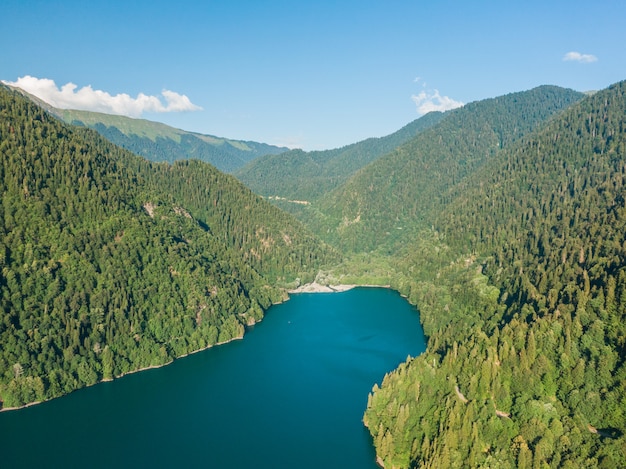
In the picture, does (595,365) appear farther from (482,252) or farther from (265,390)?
(482,252)

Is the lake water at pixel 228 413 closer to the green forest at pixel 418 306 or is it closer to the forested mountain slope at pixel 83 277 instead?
the green forest at pixel 418 306

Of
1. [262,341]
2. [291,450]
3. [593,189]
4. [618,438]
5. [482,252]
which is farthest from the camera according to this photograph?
[482,252]

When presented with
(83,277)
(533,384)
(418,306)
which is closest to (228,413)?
(83,277)

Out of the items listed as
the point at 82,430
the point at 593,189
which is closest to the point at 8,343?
the point at 82,430

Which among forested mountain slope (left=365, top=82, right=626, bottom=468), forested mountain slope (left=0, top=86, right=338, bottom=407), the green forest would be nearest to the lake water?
the green forest

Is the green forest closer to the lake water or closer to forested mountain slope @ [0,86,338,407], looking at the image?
forested mountain slope @ [0,86,338,407]

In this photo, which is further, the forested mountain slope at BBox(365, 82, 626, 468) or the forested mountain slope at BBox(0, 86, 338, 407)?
the forested mountain slope at BBox(0, 86, 338, 407)

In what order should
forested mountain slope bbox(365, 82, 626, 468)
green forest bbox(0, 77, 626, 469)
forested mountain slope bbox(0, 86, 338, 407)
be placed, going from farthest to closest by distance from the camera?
forested mountain slope bbox(0, 86, 338, 407) → green forest bbox(0, 77, 626, 469) → forested mountain slope bbox(365, 82, 626, 468)

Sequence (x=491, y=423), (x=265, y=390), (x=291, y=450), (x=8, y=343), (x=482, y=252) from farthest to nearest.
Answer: (x=482, y=252) < (x=265, y=390) < (x=8, y=343) < (x=291, y=450) < (x=491, y=423)
